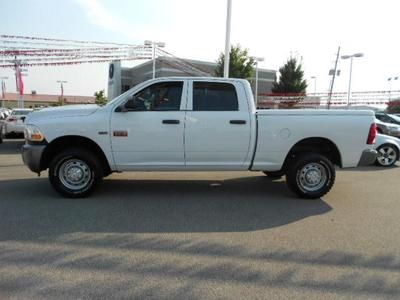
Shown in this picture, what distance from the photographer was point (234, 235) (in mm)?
4723

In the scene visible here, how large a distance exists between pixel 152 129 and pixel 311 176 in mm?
2886

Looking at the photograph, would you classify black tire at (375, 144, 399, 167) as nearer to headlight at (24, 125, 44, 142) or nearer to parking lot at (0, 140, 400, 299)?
parking lot at (0, 140, 400, 299)

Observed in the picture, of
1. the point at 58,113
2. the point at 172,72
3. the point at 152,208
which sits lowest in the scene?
the point at 152,208

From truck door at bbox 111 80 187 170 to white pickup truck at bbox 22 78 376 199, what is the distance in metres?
0.02

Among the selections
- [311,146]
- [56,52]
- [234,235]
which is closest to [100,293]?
[234,235]

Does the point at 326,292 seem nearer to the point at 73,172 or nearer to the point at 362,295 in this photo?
the point at 362,295

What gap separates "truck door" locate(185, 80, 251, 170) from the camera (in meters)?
6.22

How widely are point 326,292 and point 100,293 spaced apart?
202cm

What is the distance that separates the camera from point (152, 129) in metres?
6.19

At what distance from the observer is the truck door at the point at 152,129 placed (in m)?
6.18

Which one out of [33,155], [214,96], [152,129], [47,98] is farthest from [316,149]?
[47,98]

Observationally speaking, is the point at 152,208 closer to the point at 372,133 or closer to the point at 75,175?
the point at 75,175

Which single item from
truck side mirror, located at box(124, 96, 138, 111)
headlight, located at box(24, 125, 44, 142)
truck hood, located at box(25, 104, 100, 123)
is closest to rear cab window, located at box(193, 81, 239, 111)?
truck side mirror, located at box(124, 96, 138, 111)

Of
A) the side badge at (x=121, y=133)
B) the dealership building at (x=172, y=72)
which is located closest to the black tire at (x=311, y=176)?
the side badge at (x=121, y=133)
